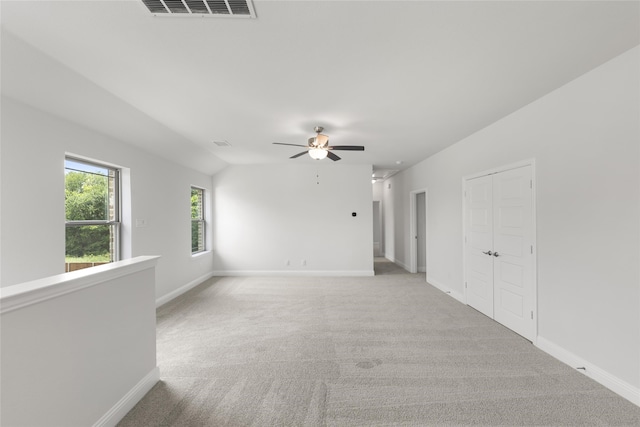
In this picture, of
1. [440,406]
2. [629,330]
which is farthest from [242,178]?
[629,330]

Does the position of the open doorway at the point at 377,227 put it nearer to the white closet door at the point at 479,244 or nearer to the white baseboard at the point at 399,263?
the white baseboard at the point at 399,263

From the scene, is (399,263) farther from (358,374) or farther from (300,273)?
(358,374)

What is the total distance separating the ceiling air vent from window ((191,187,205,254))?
4.49m

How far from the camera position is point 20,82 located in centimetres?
202

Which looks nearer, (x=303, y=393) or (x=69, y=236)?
(x=303, y=393)

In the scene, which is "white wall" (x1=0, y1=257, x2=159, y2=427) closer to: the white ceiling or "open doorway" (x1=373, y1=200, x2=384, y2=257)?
the white ceiling

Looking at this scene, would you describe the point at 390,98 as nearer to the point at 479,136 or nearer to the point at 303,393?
the point at 479,136

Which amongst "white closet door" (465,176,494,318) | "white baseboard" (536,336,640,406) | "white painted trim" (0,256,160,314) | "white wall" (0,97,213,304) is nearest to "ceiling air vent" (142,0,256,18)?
"white painted trim" (0,256,160,314)

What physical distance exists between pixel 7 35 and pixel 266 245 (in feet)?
15.9

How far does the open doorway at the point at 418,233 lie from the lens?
6352mm

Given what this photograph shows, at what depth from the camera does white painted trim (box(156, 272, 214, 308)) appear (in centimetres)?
409

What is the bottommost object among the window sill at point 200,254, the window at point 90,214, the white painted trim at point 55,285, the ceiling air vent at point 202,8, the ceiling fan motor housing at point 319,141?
the window sill at point 200,254

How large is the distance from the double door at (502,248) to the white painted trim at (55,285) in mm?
3810

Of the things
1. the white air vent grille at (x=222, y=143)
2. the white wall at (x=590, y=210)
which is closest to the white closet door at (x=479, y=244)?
the white wall at (x=590, y=210)
